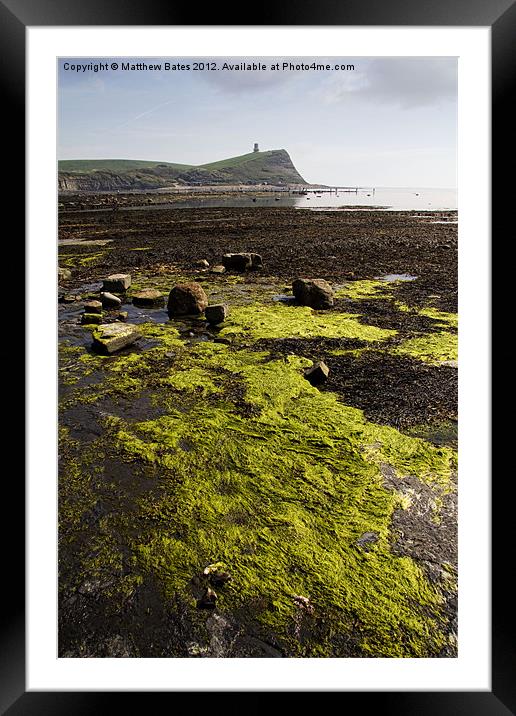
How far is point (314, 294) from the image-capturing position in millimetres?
9062

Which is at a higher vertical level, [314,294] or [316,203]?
[316,203]

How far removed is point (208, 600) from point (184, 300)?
6433 millimetres

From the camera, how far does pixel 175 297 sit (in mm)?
8492

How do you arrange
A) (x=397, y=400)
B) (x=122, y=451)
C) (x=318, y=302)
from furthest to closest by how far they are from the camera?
(x=318, y=302), (x=397, y=400), (x=122, y=451)

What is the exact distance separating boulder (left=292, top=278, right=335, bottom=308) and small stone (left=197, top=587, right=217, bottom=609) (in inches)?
273

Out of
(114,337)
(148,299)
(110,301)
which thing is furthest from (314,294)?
(110,301)

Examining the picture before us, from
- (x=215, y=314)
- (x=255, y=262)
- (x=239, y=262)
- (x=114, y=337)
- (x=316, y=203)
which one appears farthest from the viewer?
(x=316, y=203)

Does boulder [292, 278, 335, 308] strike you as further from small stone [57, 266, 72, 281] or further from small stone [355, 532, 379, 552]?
small stone [57, 266, 72, 281]

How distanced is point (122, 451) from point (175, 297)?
4.60 m

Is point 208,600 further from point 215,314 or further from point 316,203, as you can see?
point 316,203

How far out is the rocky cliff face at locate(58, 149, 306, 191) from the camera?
79.2m
